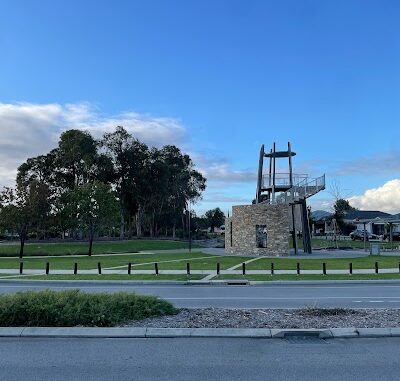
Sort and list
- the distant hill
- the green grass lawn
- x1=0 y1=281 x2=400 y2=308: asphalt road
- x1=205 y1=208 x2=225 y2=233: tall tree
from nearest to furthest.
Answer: x1=0 y1=281 x2=400 y2=308: asphalt road → the green grass lawn → the distant hill → x1=205 y1=208 x2=225 y2=233: tall tree

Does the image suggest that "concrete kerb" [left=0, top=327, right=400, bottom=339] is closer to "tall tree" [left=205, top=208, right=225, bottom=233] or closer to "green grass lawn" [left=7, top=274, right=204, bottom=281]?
"green grass lawn" [left=7, top=274, right=204, bottom=281]

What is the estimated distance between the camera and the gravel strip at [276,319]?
29.1ft

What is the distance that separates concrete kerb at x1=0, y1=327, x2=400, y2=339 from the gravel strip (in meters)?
0.43

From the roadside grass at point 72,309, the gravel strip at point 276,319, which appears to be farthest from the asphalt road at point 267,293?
the roadside grass at point 72,309

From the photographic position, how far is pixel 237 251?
4081 cm

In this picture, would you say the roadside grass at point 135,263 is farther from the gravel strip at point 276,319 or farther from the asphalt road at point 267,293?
the gravel strip at point 276,319

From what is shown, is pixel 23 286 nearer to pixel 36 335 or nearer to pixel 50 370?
pixel 36 335

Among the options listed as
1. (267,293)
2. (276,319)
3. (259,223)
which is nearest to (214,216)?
(259,223)

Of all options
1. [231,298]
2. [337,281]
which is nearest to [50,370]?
[231,298]

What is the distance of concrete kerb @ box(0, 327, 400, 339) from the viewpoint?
26.8ft

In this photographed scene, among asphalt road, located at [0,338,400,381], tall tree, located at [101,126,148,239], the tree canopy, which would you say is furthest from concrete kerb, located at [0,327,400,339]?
tall tree, located at [101,126,148,239]

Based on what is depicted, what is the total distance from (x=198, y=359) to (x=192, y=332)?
1477mm

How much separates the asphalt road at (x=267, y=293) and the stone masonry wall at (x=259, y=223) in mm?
18791

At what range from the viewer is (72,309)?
909 cm
